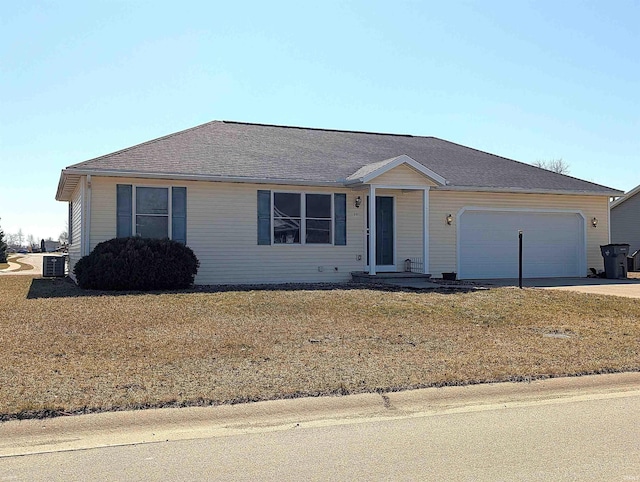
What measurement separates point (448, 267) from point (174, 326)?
11474 mm

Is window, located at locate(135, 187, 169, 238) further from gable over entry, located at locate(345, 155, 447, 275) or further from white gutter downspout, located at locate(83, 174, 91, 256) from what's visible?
gable over entry, located at locate(345, 155, 447, 275)

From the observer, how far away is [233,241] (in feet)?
57.2

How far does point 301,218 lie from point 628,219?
22788 mm

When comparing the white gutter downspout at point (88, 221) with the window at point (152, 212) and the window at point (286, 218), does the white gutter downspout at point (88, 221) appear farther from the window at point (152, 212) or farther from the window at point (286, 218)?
the window at point (286, 218)

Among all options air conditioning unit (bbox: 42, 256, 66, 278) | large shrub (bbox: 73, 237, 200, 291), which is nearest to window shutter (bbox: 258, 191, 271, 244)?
large shrub (bbox: 73, 237, 200, 291)

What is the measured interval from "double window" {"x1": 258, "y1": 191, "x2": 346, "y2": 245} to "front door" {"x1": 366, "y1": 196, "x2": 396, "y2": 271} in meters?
1.21

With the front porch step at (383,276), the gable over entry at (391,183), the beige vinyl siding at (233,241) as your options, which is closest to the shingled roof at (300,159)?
the beige vinyl siding at (233,241)

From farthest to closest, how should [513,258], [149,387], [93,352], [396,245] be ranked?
[513,258], [396,245], [93,352], [149,387]

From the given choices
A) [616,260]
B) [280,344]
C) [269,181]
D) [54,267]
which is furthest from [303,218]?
[616,260]

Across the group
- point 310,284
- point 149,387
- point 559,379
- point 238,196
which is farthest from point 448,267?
point 149,387

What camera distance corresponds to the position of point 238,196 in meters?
17.4

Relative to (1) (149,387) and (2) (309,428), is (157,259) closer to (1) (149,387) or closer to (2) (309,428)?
(1) (149,387)

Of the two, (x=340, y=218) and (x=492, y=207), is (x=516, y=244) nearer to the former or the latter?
(x=492, y=207)

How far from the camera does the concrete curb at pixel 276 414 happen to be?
5.39 m
